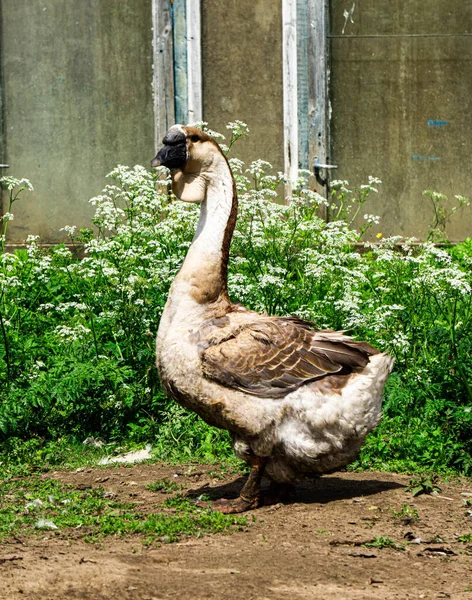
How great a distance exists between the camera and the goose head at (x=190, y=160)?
5.65 meters

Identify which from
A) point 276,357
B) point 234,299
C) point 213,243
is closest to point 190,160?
point 213,243

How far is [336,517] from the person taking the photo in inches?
209

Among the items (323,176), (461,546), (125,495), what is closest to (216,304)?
(125,495)

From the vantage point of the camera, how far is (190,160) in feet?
18.7

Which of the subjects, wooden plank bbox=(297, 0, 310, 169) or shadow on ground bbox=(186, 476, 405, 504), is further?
wooden plank bbox=(297, 0, 310, 169)

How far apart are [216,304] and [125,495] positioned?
139 cm

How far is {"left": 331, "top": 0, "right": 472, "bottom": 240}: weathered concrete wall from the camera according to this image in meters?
10.8

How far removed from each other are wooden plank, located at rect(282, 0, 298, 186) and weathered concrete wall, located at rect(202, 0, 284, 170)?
6 centimetres

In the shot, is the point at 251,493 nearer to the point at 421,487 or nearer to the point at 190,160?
the point at 421,487

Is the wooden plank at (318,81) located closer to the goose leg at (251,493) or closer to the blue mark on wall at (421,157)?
the blue mark on wall at (421,157)

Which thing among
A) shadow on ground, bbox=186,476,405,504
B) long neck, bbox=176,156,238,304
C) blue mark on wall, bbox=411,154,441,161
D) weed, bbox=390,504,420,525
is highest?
blue mark on wall, bbox=411,154,441,161

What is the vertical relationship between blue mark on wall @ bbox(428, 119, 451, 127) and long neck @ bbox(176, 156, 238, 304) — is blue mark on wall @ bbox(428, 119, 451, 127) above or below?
above

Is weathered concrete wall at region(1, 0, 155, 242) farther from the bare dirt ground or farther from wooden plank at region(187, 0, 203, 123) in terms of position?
the bare dirt ground

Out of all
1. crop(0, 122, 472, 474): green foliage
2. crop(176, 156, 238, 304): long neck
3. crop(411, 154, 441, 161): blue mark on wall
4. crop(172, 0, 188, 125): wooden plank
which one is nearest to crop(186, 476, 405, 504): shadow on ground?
crop(0, 122, 472, 474): green foliage
